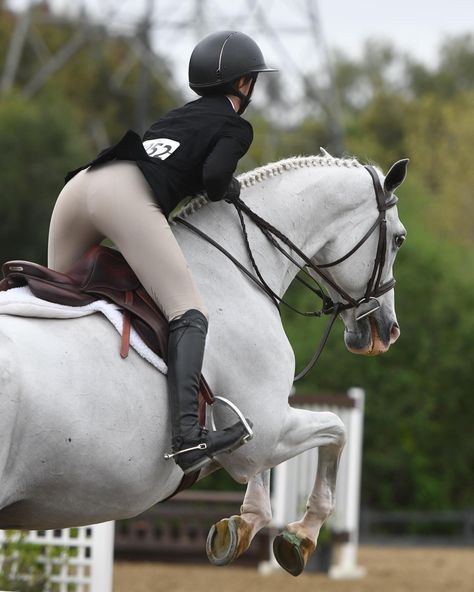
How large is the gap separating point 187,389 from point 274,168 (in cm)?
132

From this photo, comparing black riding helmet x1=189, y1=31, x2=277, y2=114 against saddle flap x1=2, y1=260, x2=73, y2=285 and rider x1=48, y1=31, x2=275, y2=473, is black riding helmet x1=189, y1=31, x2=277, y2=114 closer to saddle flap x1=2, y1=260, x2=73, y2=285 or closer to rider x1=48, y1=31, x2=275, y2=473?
rider x1=48, y1=31, x2=275, y2=473

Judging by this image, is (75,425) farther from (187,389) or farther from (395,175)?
(395,175)

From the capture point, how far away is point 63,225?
4914 millimetres

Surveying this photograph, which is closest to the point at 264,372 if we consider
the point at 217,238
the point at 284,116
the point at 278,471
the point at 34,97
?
the point at 217,238

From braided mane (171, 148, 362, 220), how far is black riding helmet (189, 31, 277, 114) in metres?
0.38

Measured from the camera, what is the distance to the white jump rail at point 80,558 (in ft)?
23.7

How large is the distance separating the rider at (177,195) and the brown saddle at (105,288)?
0.18ft

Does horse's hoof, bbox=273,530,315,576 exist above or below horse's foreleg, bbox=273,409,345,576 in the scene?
below

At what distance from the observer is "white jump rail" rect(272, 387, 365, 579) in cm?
1177

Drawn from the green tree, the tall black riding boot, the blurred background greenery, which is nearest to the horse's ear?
the tall black riding boot

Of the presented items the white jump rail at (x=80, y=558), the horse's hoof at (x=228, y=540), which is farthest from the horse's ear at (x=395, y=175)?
the white jump rail at (x=80, y=558)

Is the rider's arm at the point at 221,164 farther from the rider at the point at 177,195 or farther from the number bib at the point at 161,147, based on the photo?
the number bib at the point at 161,147

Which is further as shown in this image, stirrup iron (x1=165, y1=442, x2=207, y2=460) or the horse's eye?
the horse's eye

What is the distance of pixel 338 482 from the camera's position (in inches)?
481
